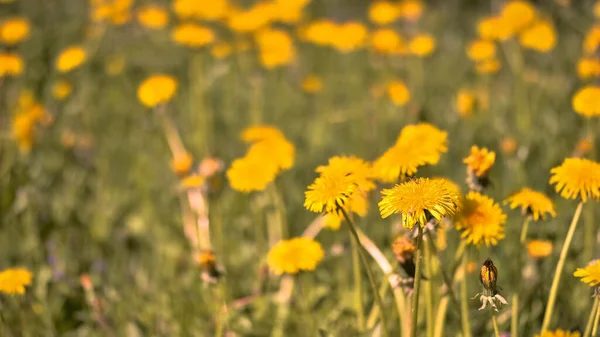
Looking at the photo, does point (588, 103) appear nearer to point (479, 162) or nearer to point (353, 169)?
point (479, 162)

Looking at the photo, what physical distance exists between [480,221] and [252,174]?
24.2 inches

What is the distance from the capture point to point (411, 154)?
1.26 meters

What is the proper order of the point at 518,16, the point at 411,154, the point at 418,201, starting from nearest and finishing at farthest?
1. the point at 418,201
2. the point at 411,154
3. the point at 518,16

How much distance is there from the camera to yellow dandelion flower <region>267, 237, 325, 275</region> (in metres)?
1.40

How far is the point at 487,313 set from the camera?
5.33ft

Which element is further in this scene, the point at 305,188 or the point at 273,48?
the point at 273,48

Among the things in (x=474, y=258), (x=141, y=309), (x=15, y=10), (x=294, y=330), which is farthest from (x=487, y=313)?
(x=15, y=10)

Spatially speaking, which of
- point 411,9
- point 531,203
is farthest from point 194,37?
point 531,203

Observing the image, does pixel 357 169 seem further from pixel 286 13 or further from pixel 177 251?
pixel 286 13

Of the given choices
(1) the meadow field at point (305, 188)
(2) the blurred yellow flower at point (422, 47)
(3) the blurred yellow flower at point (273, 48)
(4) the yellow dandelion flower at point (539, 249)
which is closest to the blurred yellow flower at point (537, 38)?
(1) the meadow field at point (305, 188)

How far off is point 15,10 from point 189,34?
276 cm

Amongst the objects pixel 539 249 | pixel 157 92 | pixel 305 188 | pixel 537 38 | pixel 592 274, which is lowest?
pixel 305 188

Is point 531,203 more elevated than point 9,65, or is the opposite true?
point 9,65

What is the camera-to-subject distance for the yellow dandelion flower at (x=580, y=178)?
1.18 m
